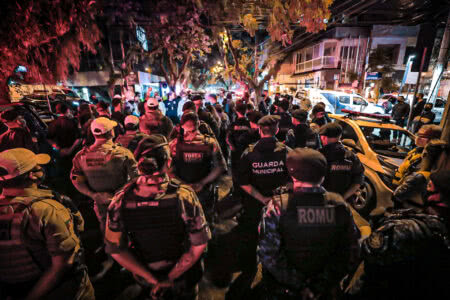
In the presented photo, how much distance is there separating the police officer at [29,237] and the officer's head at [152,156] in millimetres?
711

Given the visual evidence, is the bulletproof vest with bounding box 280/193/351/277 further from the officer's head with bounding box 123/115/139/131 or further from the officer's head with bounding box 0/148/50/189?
the officer's head with bounding box 123/115/139/131

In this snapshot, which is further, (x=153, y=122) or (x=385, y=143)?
(x=385, y=143)

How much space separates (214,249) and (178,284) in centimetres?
197

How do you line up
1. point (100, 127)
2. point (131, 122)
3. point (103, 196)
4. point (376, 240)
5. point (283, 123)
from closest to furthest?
point (376, 240) < point (100, 127) < point (103, 196) < point (131, 122) < point (283, 123)

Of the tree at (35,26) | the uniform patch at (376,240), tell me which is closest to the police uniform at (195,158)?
the uniform patch at (376,240)

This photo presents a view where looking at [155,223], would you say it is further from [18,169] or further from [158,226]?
[18,169]

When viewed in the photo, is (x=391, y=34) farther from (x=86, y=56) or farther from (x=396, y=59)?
(x=86, y=56)

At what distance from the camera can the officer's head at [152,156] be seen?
5.66ft

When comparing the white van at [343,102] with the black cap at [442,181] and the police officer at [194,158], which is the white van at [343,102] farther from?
the black cap at [442,181]

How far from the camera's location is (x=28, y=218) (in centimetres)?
159

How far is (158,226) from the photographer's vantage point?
177 centimetres

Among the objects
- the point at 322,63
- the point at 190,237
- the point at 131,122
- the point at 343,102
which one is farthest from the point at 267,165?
the point at 322,63

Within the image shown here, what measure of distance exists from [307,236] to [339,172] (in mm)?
1817

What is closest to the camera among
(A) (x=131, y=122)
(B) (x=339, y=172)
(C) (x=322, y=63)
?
(B) (x=339, y=172)
